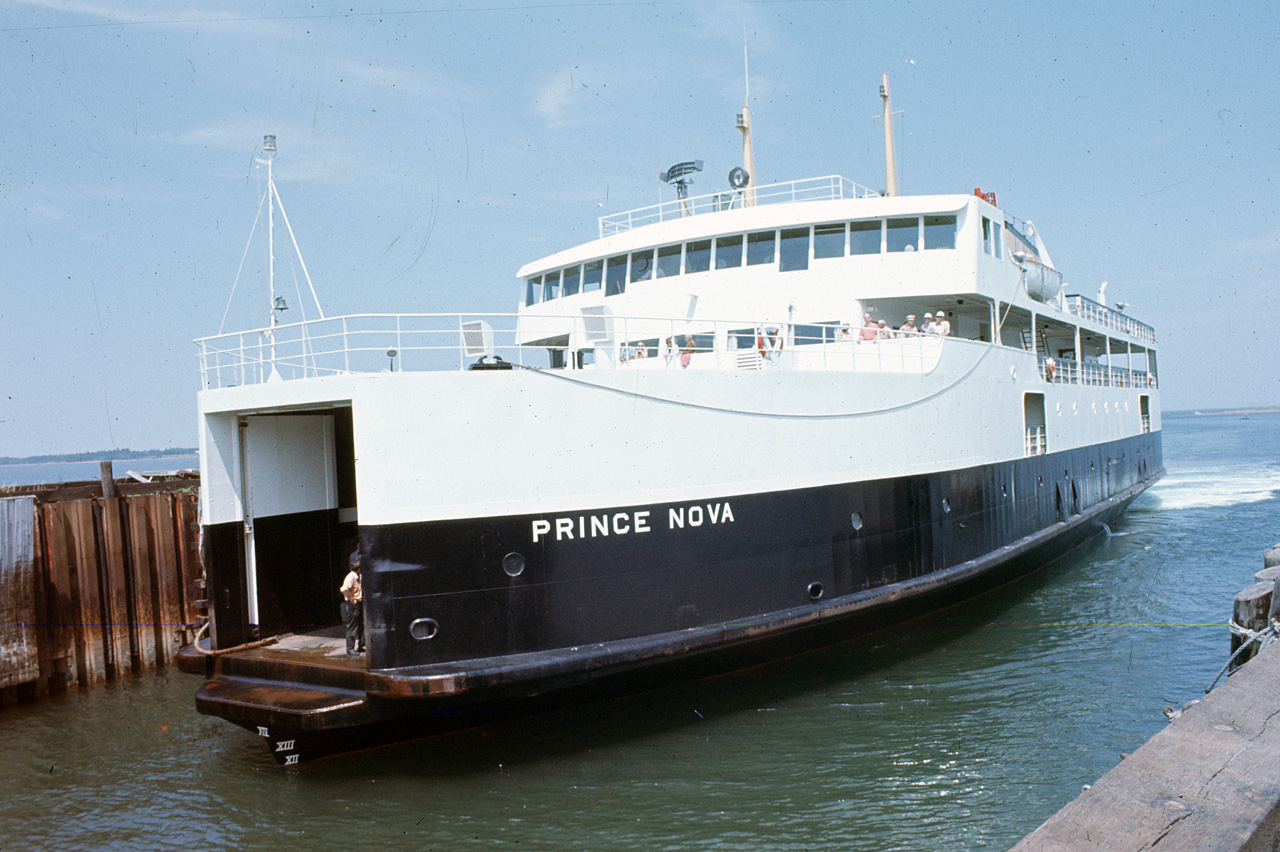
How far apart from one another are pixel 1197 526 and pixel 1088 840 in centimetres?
2251

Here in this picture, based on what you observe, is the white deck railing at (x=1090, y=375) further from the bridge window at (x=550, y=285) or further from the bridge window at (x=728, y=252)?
the bridge window at (x=550, y=285)

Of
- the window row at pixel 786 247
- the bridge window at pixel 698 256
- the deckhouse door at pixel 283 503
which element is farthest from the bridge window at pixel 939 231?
the deckhouse door at pixel 283 503

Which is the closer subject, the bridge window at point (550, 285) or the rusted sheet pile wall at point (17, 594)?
the rusted sheet pile wall at point (17, 594)

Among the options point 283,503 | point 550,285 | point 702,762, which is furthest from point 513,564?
point 550,285

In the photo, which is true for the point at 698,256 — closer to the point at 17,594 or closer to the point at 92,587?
the point at 92,587

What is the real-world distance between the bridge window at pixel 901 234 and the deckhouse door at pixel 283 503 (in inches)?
306

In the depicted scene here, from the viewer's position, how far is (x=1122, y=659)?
10016mm

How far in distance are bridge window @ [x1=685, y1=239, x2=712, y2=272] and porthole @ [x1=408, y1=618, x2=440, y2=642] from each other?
24.5 feet

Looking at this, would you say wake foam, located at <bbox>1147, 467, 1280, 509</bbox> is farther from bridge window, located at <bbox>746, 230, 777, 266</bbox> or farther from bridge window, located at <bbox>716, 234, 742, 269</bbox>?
bridge window, located at <bbox>716, 234, 742, 269</bbox>

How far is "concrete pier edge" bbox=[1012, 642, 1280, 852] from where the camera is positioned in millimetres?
2674

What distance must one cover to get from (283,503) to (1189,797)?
26.2 ft

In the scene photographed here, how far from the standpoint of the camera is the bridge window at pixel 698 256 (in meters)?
12.6

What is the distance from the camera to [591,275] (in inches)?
545

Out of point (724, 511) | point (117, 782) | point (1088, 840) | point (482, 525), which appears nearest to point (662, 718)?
point (724, 511)
